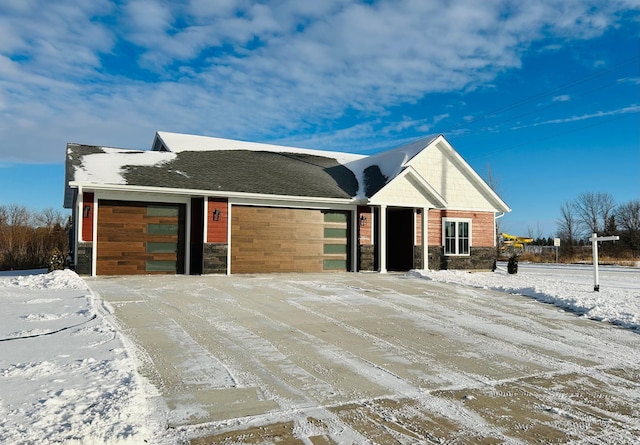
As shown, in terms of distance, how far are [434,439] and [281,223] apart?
1272 cm

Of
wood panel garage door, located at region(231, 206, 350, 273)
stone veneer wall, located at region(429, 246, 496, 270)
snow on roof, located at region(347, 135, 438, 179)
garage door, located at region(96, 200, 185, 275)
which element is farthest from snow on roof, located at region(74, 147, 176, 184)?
stone veneer wall, located at region(429, 246, 496, 270)

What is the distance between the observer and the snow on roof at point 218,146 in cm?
1891

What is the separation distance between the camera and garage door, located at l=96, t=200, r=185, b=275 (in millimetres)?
13477

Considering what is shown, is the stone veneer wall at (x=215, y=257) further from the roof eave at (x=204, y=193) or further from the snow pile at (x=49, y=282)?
the snow pile at (x=49, y=282)

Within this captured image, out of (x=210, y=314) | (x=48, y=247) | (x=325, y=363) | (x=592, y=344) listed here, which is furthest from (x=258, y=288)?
(x=48, y=247)

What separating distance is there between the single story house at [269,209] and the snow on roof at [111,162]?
3 cm

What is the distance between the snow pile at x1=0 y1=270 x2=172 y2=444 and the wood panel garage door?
7.96 meters

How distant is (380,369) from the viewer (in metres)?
5.09

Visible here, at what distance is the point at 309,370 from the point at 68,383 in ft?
7.77

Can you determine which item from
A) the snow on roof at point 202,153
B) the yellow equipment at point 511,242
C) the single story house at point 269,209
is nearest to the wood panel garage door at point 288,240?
the single story house at point 269,209

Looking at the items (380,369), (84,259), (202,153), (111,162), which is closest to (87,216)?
(84,259)

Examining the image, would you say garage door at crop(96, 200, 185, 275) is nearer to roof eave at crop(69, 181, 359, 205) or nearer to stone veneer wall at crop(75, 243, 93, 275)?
stone veneer wall at crop(75, 243, 93, 275)

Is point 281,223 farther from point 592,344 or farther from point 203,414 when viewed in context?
point 203,414

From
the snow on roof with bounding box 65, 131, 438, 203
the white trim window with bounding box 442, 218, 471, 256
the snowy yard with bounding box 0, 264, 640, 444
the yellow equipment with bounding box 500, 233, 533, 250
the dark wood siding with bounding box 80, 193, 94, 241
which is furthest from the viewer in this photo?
the yellow equipment with bounding box 500, 233, 533, 250
